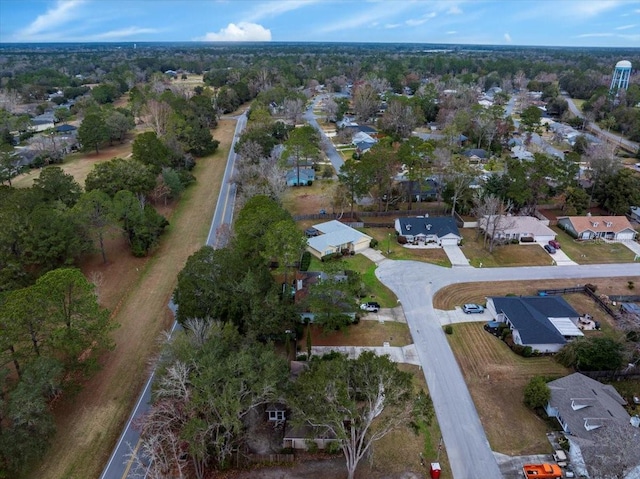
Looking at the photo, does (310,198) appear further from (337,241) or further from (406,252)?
(406,252)

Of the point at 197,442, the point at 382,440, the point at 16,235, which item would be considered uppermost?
the point at 16,235

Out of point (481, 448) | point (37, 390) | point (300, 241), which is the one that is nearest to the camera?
point (37, 390)

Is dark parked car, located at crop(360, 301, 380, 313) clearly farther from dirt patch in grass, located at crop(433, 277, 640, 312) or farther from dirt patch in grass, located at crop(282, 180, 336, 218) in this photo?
dirt patch in grass, located at crop(282, 180, 336, 218)

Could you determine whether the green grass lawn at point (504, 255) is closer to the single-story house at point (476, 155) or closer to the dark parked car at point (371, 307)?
the dark parked car at point (371, 307)

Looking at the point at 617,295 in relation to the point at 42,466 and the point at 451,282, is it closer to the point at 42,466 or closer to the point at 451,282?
the point at 451,282

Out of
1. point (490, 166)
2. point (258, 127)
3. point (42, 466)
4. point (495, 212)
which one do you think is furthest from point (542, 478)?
point (258, 127)

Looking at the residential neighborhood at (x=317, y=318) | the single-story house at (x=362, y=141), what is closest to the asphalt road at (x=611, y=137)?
the residential neighborhood at (x=317, y=318)

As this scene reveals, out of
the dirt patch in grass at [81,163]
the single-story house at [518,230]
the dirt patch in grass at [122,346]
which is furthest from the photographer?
the dirt patch in grass at [81,163]

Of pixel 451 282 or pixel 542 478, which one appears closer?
pixel 542 478
